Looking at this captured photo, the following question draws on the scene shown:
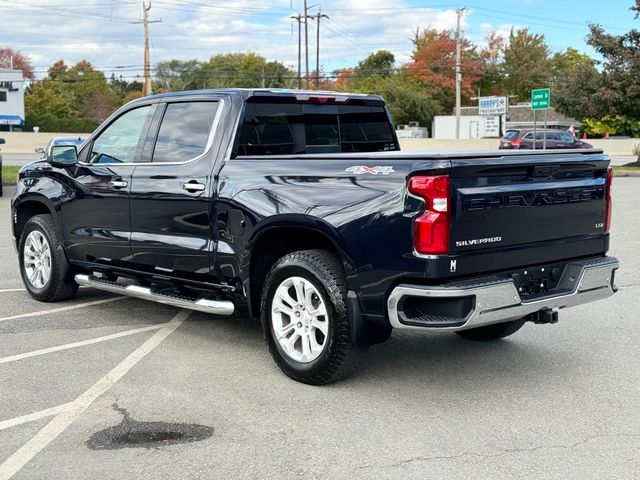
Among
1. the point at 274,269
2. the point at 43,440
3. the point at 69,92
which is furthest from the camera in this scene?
the point at 69,92

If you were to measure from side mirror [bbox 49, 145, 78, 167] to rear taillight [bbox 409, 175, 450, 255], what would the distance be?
3737mm

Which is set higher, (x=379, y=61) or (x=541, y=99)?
(x=379, y=61)

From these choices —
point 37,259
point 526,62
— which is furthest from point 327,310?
point 526,62

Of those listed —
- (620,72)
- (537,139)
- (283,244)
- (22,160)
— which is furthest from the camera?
(537,139)

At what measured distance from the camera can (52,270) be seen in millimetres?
7363

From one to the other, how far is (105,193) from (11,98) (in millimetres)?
76317

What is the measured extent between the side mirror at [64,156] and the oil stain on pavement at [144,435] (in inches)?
124

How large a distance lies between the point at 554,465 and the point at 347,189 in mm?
1967

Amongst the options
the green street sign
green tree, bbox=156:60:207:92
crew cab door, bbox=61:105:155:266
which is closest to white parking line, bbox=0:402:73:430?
crew cab door, bbox=61:105:155:266

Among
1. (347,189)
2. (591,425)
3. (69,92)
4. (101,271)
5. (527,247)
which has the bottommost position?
(591,425)

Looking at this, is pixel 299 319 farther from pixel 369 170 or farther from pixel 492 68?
pixel 492 68

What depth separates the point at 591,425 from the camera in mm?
4434

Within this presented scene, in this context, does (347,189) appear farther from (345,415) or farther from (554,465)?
(554,465)

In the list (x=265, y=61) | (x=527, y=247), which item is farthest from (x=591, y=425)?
(x=265, y=61)
